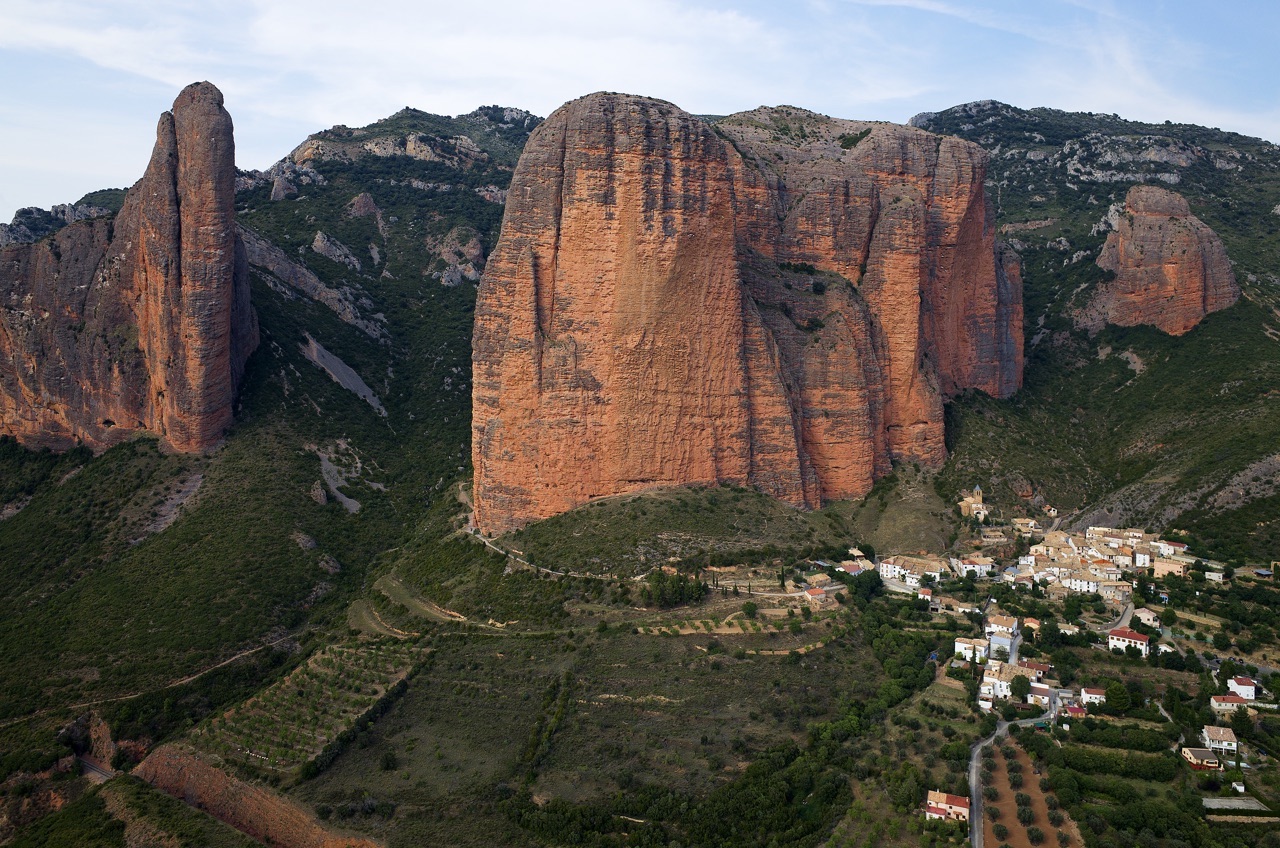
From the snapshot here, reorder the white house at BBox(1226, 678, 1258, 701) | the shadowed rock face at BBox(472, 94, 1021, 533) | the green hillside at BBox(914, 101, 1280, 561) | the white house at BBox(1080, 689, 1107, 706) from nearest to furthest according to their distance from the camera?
the white house at BBox(1226, 678, 1258, 701) < the white house at BBox(1080, 689, 1107, 706) < the shadowed rock face at BBox(472, 94, 1021, 533) < the green hillside at BBox(914, 101, 1280, 561)

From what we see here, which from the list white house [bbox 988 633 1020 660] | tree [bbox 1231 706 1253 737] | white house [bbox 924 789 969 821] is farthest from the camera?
white house [bbox 988 633 1020 660]

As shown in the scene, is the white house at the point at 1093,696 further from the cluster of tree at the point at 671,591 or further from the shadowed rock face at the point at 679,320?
the shadowed rock face at the point at 679,320

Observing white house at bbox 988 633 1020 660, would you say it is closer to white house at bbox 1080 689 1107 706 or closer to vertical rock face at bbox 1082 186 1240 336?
white house at bbox 1080 689 1107 706

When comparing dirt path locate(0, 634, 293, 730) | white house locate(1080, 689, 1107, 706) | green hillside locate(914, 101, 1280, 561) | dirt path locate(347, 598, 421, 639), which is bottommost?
dirt path locate(0, 634, 293, 730)

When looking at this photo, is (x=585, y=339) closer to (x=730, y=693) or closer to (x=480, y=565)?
(x=480, y=565)

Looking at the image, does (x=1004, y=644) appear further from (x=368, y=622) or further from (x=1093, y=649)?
(x=368, y=622)

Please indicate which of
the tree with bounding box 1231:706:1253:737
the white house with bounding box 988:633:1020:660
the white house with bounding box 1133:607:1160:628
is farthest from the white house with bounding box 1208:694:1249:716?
the white house with bounding box 988:633:1020:660
